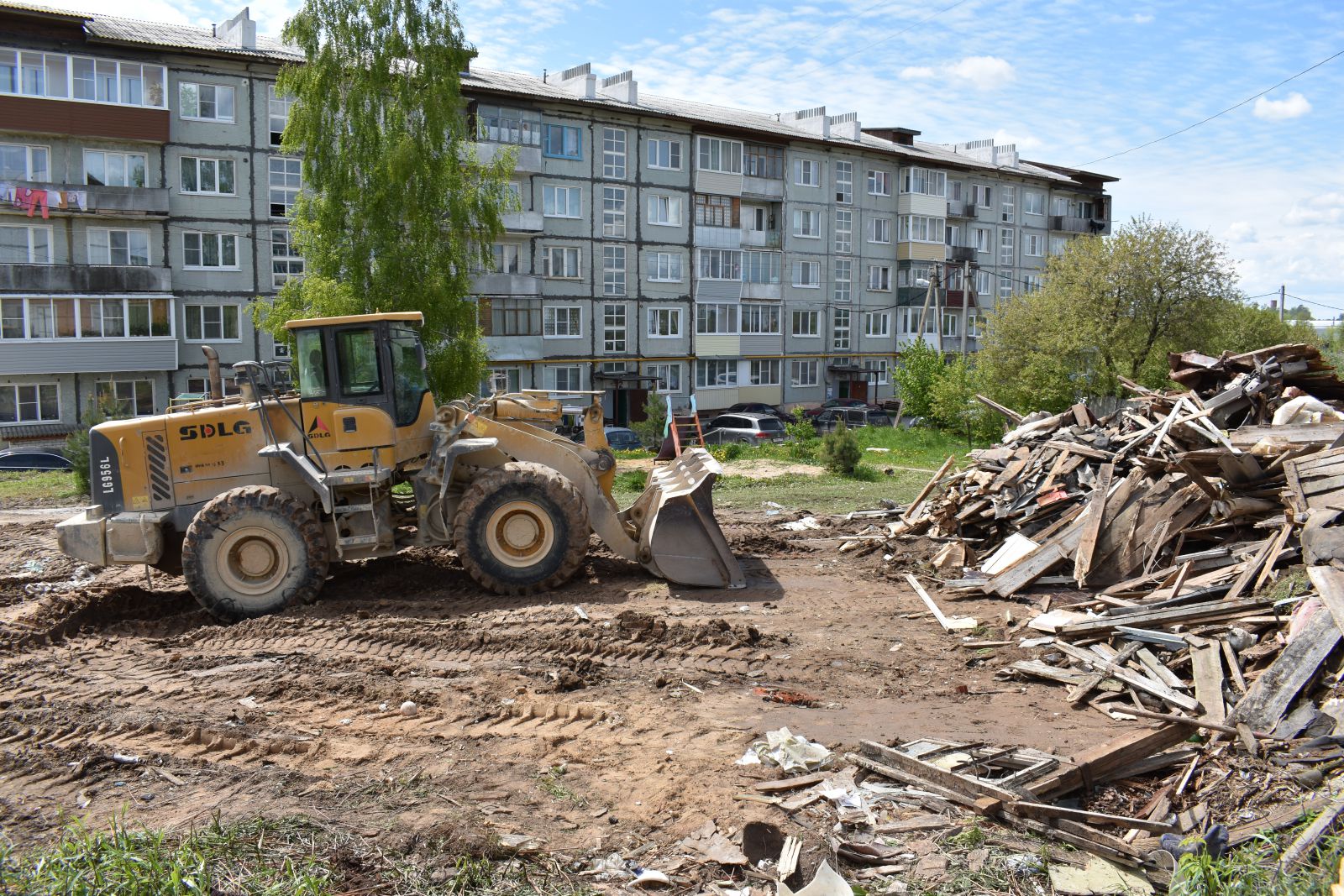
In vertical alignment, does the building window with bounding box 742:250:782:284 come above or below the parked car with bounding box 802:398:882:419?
above

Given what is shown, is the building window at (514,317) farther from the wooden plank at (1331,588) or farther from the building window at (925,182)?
the wooden plank at (1331,588)

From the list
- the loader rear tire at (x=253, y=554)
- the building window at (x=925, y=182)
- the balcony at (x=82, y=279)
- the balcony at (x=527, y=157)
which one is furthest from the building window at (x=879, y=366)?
the loader rear tire at (x=253, y=554)

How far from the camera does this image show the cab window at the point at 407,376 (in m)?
11.9

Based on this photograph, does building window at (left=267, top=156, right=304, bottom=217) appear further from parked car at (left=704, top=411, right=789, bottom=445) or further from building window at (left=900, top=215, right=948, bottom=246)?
building window at (left=900, top=215, right=948, bottom=246)

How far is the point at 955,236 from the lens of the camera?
5788cm

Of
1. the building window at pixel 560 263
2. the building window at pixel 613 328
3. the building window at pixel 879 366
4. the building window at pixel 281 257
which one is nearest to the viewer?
the building window at pixel 281 257

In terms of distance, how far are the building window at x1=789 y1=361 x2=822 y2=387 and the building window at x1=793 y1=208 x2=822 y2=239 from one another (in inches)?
235

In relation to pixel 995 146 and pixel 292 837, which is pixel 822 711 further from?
pixel 995 146

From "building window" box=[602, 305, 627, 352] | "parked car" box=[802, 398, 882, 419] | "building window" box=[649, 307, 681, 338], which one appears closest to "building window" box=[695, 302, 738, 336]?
"building window" box=[649, 307, 681, 338]

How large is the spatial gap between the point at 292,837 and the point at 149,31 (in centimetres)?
3613

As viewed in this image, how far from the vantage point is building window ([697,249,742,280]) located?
46.5 metres

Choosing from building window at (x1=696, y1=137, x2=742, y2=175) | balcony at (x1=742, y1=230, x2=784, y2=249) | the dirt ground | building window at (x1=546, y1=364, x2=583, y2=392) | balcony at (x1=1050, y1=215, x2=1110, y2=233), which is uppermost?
building window at (x1=696, y1=137, x2=742, y2=175)

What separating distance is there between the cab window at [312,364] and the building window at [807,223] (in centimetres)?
4049

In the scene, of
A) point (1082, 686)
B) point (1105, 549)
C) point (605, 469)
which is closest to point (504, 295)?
point (605, 469)
